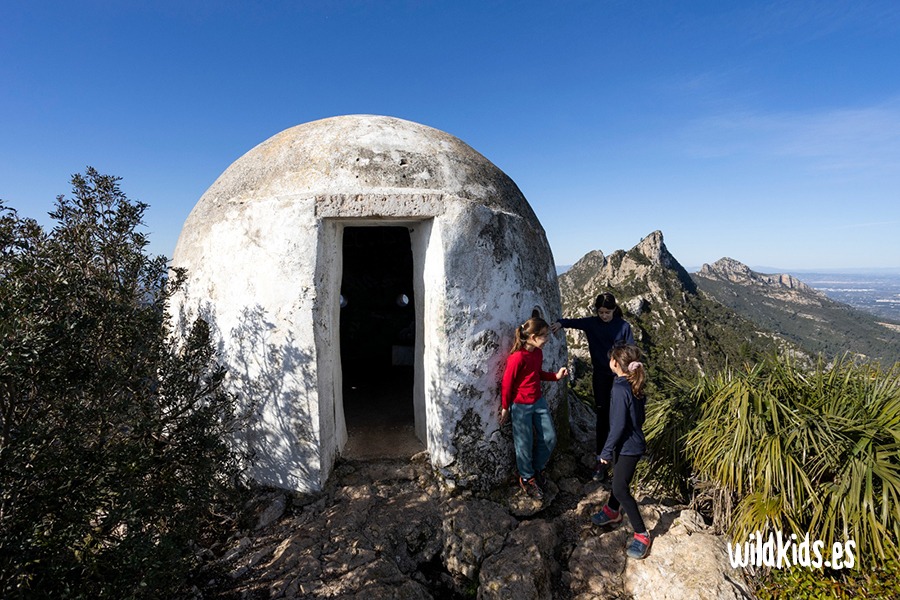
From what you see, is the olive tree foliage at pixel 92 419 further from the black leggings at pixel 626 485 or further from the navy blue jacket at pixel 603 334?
the navy blue jacket at pixel 603 334

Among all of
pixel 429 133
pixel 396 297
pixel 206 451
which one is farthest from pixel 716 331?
pixel 206 451

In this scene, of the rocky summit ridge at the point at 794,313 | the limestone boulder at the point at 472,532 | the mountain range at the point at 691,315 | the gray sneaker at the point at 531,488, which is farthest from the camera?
the rocky summit ridge at the point at 794,313

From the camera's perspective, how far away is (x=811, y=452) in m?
3.92

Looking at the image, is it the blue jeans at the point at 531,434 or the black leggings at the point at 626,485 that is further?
the blue jeans at the point at 531,434

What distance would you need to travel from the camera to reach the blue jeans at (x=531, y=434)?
15.0ft

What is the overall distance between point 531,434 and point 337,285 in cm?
265

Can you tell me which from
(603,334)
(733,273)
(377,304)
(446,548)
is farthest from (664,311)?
(733,273)

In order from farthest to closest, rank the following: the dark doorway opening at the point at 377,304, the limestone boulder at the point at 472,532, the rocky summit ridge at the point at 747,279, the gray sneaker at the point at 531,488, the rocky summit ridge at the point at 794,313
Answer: the rocky summit ridge at the point at 747,279 < the rocky summit ridge at the point at 794,313 < the dark doorway opening at the point at 377,304 < the gray sneaker at the point at 531,488 < the limestone boulder at the point at 472,532

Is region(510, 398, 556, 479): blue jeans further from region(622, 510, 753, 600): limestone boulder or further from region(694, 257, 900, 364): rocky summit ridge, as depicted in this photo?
region(694, 257, 900, 364): rocky summit ridge

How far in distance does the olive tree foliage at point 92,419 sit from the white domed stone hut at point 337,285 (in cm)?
85

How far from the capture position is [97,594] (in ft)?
8.87

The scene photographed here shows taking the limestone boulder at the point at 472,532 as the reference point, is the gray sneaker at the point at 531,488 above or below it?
above

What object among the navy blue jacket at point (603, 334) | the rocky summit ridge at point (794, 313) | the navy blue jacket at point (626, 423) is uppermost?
the navy blue jacket at point (603, 334)

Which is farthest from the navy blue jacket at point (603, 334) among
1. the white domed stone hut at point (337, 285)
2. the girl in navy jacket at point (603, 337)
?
the white domed stone hut at point (337, 285)
